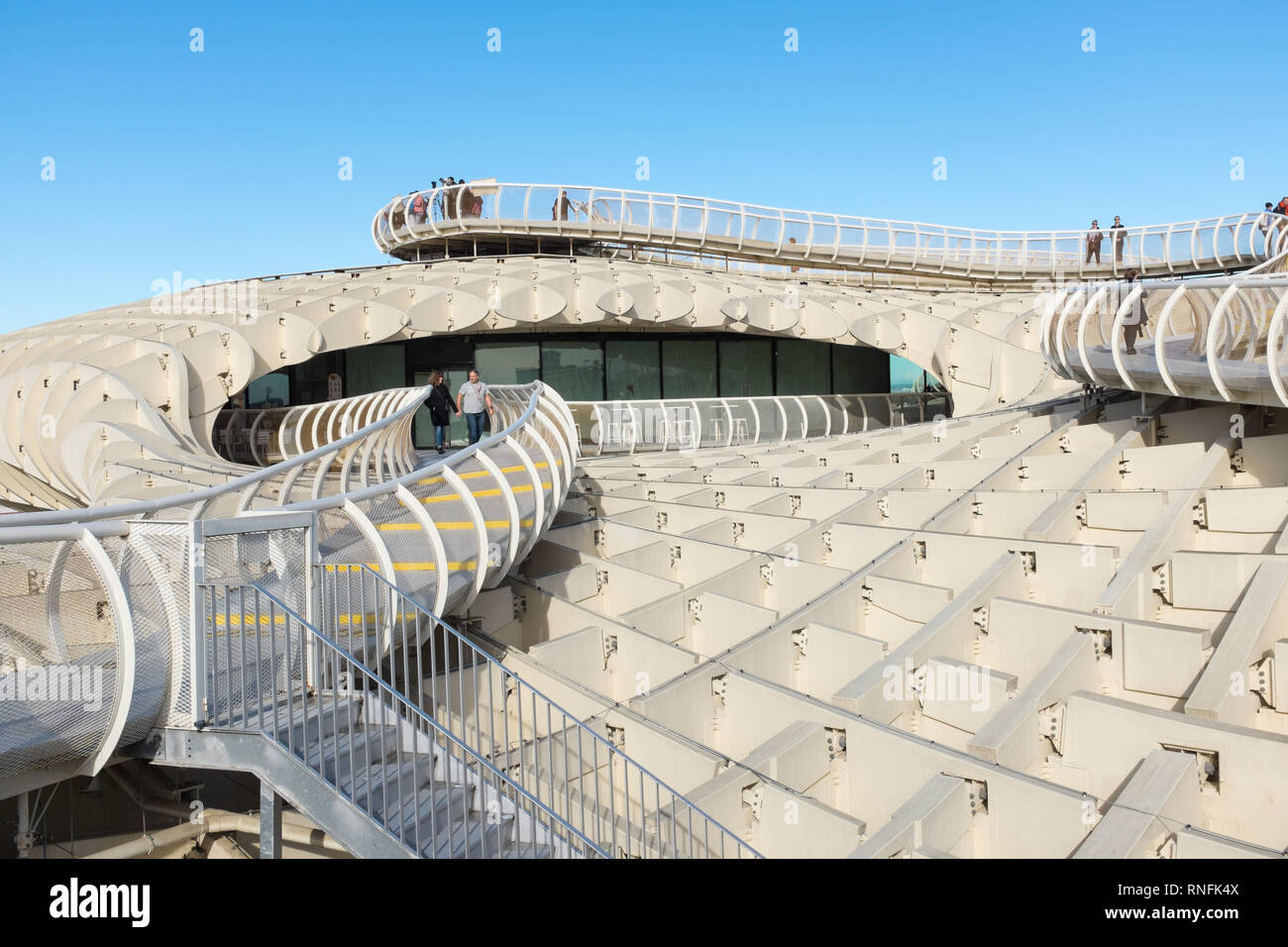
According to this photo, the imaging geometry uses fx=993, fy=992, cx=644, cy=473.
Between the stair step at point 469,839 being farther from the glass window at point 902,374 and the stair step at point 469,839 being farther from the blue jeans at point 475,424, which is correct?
the glass window at point 902,374

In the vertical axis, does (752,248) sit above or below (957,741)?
above

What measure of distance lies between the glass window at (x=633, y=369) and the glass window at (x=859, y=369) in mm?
5350

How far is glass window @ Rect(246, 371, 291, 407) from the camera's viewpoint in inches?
911

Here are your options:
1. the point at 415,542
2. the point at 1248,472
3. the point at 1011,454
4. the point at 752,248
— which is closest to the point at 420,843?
the point at 415,542

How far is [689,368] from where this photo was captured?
25.7 meters

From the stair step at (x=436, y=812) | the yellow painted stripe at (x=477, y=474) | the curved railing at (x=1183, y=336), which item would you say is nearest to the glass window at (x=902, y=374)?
the curved railing at (x=1183, y=336)

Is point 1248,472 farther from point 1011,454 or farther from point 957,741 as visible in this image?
point 957,741

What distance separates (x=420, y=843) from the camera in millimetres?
5762

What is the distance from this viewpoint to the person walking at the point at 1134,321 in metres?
11.1

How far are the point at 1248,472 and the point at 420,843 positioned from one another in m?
9.17

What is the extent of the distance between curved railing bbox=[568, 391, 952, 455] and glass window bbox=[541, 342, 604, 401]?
224 cm

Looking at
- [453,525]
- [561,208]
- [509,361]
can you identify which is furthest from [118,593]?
[561,208]

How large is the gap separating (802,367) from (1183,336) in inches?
657

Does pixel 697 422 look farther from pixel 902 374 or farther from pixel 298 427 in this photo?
pixel 902 374
